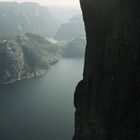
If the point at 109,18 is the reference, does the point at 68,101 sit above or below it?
below

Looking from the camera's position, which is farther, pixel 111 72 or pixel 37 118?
pixel 37 118

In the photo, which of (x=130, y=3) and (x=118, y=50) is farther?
(x=118, y=50)

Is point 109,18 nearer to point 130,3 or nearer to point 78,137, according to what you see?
point 130,3

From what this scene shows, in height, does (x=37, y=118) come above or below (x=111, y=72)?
below

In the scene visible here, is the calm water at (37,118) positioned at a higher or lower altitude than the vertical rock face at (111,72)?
lower

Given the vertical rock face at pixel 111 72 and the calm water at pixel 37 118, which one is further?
the calm water at pixel 37 118

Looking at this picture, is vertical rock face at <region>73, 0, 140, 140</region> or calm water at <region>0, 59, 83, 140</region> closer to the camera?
vertical rock face at <region>73, 0, 140, 140</region>

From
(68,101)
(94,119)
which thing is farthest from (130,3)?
(68,101)

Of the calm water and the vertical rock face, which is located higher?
the vertical rock face
